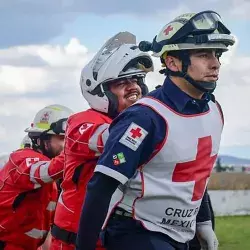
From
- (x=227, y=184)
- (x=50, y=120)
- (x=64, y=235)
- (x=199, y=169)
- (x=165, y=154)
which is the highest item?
(x=165, y=154)

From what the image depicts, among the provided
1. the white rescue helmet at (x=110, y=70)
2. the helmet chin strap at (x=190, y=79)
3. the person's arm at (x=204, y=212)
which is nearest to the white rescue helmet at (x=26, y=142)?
the white rescue helmet at (x=110, y=70)

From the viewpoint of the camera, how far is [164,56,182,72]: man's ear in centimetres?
538

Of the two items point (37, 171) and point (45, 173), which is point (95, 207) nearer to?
point (45, 173)

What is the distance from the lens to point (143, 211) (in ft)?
17.3

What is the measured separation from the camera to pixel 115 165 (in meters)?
5.05

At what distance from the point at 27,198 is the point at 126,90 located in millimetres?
2291

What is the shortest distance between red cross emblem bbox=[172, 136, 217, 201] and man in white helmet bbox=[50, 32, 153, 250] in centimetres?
91

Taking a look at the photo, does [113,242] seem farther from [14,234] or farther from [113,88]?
[14,234]

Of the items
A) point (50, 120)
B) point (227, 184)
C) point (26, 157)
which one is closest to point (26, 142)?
point (50, 120)

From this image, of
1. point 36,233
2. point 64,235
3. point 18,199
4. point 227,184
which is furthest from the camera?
point 227,184

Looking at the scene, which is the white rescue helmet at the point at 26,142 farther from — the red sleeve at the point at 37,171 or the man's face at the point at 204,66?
the man's face at the point at 204,66

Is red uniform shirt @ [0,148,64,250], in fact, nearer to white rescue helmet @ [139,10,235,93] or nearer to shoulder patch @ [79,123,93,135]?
shoulder patch @ [79,123,93,135]

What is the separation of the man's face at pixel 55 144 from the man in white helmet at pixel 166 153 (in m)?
3.40

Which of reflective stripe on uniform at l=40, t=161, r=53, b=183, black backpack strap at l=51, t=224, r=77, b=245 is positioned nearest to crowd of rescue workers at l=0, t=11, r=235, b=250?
black backpack strap at l=51, t=224, r=77, b=245
